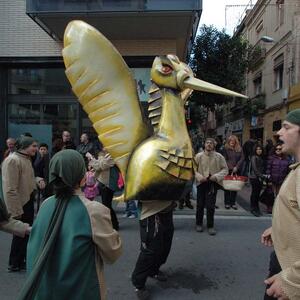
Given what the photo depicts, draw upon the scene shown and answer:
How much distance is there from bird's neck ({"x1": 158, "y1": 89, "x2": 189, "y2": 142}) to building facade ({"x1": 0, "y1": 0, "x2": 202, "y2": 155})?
5.30 meters

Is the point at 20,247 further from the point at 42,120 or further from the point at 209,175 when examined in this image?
the point at 42,120

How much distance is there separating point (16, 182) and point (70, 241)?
276 centimetres

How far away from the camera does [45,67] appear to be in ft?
37.7

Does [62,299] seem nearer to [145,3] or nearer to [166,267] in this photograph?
Result: [166,267]

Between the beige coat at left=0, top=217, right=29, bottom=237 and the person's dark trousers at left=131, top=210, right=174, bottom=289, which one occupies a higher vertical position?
the beige coat at left=0, top=217, right=29, bottom=237

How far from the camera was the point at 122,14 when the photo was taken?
9.02 metres

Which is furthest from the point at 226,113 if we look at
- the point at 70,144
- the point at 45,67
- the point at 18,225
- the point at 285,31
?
the point at 18,225

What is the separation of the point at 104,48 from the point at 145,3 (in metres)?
5.18

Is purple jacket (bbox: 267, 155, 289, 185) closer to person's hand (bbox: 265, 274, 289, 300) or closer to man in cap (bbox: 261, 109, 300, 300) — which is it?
man in cap (bbox: 261, 109, 300, 300)

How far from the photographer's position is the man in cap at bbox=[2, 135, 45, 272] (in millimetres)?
4723

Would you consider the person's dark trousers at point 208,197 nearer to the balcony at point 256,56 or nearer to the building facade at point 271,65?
the building facade at point 271,65

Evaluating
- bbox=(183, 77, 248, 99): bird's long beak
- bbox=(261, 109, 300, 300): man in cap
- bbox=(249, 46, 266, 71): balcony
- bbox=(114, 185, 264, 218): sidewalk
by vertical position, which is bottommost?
bbox=(114, 185, 264, 218): sidewalk

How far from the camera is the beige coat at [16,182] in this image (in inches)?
186

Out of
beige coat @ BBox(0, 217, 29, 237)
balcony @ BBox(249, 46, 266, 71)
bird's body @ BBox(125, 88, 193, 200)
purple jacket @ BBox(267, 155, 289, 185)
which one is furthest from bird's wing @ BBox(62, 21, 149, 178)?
balcony @ BBox(249, 46, 266, 71)
